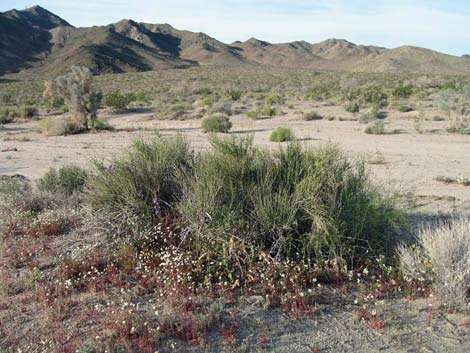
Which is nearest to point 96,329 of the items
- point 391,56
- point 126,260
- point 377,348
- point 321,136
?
point 126,260

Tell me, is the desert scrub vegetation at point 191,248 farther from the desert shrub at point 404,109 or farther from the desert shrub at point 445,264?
the desert shrub at point 404,109

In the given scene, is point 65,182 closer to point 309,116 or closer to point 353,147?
point 353,147

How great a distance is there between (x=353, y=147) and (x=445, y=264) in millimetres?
13099

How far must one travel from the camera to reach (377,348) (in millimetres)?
4816

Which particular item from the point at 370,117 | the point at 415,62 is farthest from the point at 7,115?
the point at 415,62

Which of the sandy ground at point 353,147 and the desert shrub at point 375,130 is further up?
the desert shrub at point 375,130

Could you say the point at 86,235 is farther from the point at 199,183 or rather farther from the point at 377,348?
the point at 377,348

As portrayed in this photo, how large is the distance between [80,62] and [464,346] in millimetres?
110259

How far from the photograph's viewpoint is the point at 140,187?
7297mm

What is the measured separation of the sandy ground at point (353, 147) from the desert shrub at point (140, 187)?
13.3 ft

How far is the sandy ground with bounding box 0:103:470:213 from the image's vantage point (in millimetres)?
11703

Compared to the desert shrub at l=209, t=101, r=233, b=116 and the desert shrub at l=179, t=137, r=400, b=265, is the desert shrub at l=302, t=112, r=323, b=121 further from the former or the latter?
the desert shrub at l=179, t=137, r=400, b=265

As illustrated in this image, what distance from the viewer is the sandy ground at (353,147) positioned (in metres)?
11.7

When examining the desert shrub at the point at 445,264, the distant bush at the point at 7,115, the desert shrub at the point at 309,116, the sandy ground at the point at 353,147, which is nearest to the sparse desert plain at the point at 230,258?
the desert shrub at the point at 445,264
